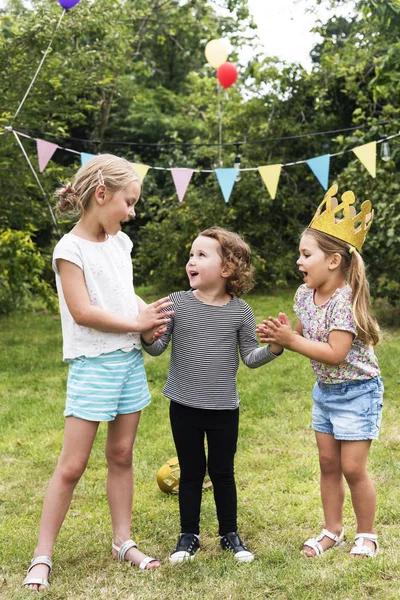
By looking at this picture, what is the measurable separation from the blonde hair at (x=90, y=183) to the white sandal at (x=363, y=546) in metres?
1.65

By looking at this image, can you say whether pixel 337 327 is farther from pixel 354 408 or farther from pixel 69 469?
pixel 69 469

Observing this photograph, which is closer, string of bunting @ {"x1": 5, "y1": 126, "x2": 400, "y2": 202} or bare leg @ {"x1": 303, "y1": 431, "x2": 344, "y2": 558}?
bare leg @ {"x1": 303, "y1": 431, "x2": 344, "y2": 558}

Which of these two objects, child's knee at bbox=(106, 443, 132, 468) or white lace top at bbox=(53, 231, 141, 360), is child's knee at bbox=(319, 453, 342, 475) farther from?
white lace top at bbox=(53, 231, 141, 360)

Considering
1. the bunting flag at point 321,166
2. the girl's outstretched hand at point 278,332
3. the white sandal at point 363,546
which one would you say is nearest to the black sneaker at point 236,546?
the white sandal at point 363,546

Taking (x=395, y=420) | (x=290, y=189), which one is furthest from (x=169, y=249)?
(x=395, y=420)

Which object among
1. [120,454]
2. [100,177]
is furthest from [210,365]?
[100,177]

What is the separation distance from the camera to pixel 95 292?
245cm

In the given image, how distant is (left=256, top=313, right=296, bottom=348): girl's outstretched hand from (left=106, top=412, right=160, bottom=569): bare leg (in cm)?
61

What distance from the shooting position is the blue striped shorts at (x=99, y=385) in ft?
7.91

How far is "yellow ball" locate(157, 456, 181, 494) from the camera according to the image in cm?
337

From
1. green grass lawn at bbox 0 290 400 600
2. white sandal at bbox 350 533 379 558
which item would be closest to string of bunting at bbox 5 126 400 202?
green grass lawn at bbox 0 290 400 600

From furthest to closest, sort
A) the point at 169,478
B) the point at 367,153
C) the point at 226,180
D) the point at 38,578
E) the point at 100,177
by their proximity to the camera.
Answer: the point at 226,180 → the point at 367,153 → the point at 169,478 → the point at 100,177 → the point at 38,578

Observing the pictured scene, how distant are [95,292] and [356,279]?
1.00 m

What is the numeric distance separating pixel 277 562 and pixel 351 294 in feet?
3.57
